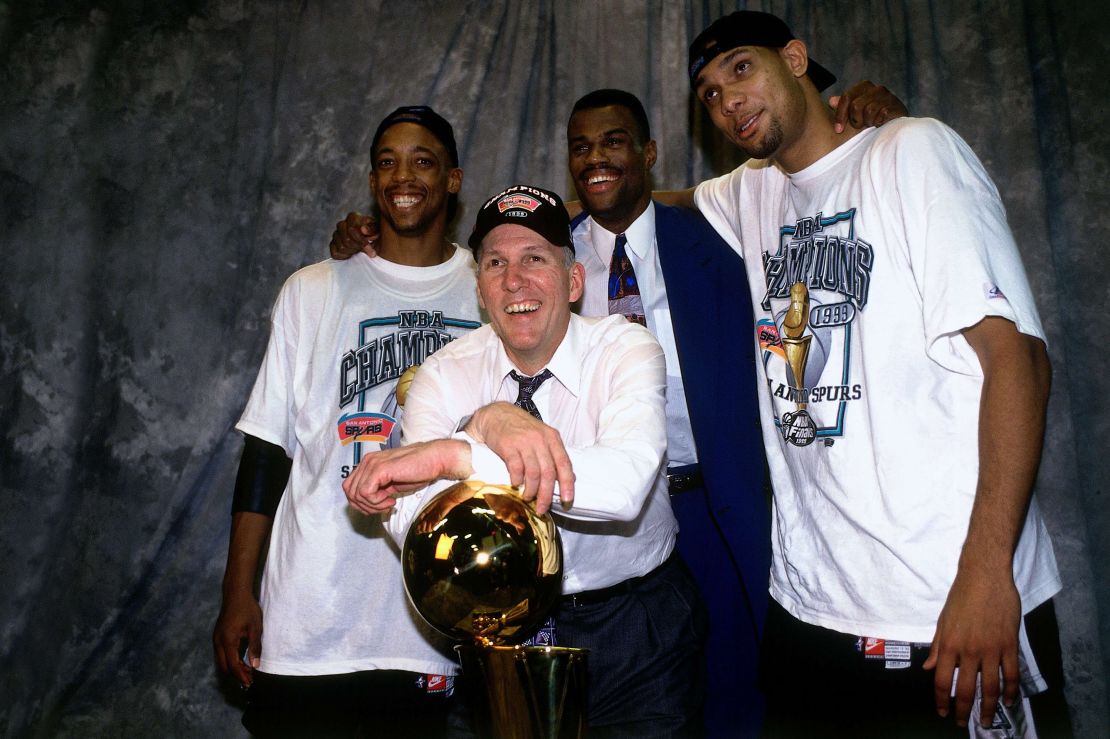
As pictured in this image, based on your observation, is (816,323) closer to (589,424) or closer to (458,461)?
(589,424)

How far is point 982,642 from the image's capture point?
1478mm

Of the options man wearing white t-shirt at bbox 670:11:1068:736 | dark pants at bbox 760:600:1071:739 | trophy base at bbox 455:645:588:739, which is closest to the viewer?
trophy base at bbox 455:645:588:739

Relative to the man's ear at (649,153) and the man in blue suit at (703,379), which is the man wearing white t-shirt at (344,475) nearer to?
the man in blue suit at (703,379)

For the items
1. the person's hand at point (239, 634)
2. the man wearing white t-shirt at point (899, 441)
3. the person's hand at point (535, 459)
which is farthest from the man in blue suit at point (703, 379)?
the person's hand at point (239, 634)

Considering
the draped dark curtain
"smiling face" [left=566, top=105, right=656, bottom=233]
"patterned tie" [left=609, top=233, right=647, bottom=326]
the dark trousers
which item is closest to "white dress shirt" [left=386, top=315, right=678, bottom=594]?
the dark trousers

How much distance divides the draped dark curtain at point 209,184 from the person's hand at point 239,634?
0.85 m

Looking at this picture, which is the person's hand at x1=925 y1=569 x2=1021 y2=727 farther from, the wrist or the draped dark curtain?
the draped dark curtain

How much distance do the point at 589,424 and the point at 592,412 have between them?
0.03 m

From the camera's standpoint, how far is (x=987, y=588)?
58.6 inches

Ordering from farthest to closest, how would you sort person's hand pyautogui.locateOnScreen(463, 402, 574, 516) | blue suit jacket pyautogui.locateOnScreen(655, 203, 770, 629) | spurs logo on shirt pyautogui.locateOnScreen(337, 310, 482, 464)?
spurs logo on shirt pyautogui.locateOnScreen(337, 310, 482, 464) → blue suit jacket pyautogui.locateOnScreen(655, 203, 770, 629) → person's hand pyautogui.locateOnScreen(463, 402, 574, 516)

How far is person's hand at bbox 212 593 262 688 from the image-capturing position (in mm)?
2318

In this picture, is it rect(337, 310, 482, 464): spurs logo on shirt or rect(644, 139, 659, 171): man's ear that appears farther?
rect(644, 139, 659, 171): man's ear

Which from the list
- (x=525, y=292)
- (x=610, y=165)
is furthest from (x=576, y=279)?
(x=610, y=165)

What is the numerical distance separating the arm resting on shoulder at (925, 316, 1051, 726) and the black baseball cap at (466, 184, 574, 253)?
0.85m
